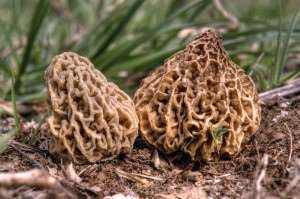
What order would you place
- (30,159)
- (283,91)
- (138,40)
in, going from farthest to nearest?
(138,40) < (283,91) < (30,159)

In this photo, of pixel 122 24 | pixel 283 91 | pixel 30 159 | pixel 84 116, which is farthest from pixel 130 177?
pixel 122 24

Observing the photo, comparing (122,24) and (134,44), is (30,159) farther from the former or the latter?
(122,24)

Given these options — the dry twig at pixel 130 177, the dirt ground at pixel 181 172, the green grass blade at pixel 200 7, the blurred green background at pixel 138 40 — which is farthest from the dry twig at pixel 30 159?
the green grass blade at pixel 200 7

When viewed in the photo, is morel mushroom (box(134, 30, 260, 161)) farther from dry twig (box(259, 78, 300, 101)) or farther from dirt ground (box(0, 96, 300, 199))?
dry twig (box(259, 78, 300, 101))

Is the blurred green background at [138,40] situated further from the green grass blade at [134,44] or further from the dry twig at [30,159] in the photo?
the dry twig at [30,159]

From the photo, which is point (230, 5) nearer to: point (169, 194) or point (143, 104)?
point (143, 104)

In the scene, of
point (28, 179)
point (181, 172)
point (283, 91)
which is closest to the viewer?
point (28, 179)

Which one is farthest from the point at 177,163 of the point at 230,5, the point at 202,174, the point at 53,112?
the point at 230,5
